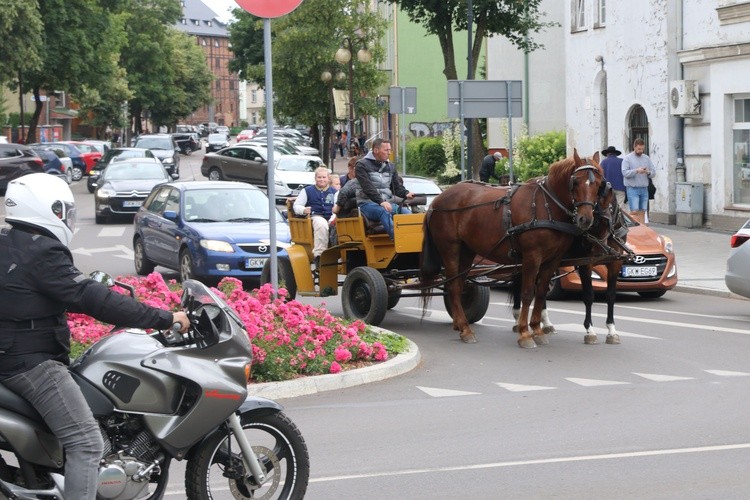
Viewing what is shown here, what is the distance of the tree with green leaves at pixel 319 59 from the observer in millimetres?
55969

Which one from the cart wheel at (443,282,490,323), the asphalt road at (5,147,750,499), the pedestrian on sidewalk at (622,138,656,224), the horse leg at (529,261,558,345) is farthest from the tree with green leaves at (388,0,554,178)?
the horse leg at (529,261,558,345)

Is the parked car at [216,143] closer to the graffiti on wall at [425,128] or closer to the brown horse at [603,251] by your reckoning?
the graffiti on wall at [425,128]

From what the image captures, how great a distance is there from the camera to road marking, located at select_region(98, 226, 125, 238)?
3069cm

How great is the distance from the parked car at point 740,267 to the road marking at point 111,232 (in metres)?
18.2

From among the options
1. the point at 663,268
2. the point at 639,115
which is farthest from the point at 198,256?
the point at 639,115

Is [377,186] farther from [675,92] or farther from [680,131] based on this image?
[680,131]

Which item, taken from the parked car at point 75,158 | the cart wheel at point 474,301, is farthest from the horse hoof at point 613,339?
the parked car at point 75,158

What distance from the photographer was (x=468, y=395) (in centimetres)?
1050

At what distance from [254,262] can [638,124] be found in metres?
15.6

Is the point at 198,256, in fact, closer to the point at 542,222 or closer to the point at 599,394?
the point at 542,222

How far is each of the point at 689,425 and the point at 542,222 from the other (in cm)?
407

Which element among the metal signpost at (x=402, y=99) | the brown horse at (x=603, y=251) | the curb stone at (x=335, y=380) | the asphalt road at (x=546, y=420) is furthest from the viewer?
the metal signpost at (x=402, y=99)

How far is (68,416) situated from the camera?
5.48m

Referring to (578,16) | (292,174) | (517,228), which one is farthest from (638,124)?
(517,228)
